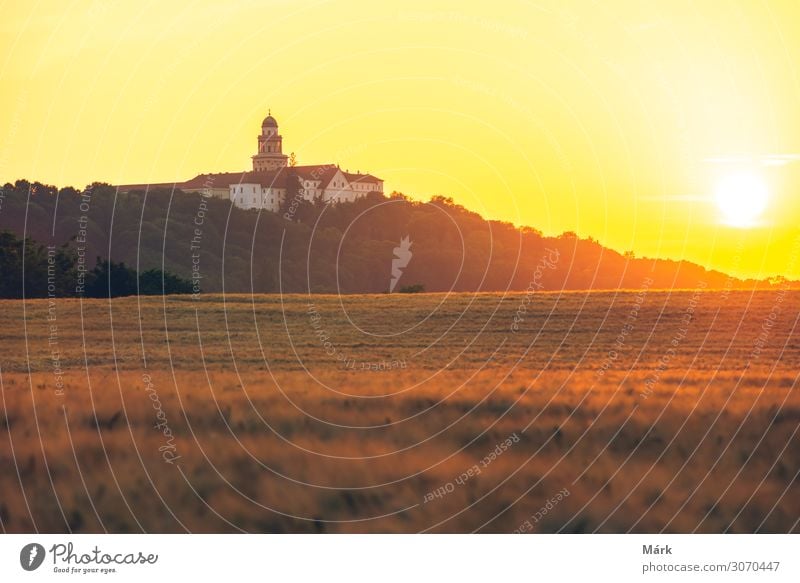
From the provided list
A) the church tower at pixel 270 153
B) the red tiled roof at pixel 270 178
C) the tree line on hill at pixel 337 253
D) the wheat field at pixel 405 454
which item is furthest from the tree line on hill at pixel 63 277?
the wheat field at pixel 405 454

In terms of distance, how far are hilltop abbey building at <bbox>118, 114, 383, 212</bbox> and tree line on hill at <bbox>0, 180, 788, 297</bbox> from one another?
1740 mm

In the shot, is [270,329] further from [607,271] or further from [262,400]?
[262,400]

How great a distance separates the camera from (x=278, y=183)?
313 feet

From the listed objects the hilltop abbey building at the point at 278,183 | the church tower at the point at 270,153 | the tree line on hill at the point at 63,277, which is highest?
the church tower at the point at 270,153

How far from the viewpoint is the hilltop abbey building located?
7507 centimetres

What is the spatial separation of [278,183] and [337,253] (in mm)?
52239

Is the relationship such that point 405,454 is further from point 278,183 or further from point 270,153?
point 270,153

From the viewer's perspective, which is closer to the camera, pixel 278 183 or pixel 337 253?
pixel 337 253

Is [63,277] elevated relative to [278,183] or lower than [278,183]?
lower

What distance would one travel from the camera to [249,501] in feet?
48.1

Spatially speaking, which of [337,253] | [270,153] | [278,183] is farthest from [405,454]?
[270,153]

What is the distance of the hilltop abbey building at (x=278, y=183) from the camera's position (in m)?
75.1

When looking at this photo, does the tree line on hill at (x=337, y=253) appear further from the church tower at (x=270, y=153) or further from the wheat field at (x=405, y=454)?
the wheat field at (x=405, y=454)

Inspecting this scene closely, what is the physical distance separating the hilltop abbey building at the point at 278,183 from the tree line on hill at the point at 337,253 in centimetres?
174
